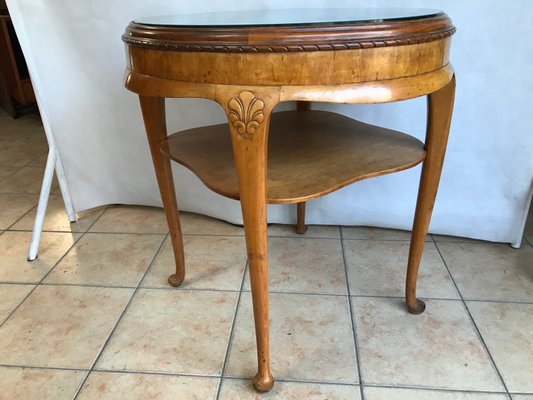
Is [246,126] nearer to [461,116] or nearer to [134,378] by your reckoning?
[134,378]

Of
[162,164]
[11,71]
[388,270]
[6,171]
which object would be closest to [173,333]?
[162,164]

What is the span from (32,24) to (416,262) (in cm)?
130

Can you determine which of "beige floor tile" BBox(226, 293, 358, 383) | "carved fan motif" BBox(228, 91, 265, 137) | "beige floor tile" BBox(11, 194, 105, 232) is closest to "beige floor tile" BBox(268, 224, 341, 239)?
"beige floor tile" BBox(226, 293, 358, 383)

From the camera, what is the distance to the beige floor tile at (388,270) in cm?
119

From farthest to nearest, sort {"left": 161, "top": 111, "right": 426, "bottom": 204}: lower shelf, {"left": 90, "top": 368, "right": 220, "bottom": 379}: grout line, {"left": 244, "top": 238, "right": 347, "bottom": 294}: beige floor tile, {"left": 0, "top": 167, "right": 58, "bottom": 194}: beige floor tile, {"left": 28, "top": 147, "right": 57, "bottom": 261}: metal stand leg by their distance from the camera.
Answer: {"left": 0, "top": 167, "right": 58, "bottom": 194}: beige floor tile < {"left": 28, "top": 147, "right": 57, "bottom": 261}: metal stand leg < {"left": 244, "top": 238, "right": 347, "bottom": 294}: beige floor tile < {"left": 90, "top": 368, "right": 220, "bottom": 379}: grout line < {"left": 161, "top": 111, "right": 426, "bottom": 204}: lower shelf

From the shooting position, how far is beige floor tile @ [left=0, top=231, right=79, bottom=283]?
131 centimetres

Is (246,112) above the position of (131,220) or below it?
above

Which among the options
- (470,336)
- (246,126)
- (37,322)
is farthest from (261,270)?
(37,322)

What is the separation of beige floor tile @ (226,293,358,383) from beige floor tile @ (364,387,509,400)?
0.05m

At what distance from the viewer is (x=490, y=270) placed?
127 centimetres

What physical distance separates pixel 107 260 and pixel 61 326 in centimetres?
30

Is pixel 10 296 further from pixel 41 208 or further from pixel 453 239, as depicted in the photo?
pixel 453 239

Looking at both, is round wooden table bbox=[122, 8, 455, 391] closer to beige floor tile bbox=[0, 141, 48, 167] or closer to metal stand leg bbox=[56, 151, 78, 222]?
metal stand leg bbox=[56, 151, 78, 222]

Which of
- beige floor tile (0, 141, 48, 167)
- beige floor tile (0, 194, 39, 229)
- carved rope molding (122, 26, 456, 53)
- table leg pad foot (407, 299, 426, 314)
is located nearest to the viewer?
carved rope molding (122, 26, 456, 53)
